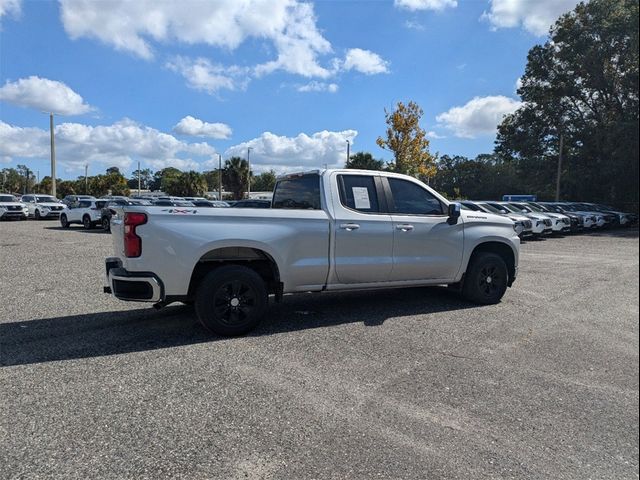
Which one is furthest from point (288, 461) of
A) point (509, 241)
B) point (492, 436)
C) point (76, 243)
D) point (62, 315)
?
point (76, 243)

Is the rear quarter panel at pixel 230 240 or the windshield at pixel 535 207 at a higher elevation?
the windshield at pixel 535 207

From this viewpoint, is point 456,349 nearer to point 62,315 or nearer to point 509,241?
point 509,241

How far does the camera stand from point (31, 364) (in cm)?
451

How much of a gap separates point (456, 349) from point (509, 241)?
9.43ft

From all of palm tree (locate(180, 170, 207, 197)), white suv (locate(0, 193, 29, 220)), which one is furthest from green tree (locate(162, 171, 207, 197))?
white suv (locate(0, 193, 29, 220))

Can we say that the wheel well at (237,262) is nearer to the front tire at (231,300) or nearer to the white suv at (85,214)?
the front tire at (231,300)

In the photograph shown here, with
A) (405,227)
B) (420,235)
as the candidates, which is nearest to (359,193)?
(405,227)

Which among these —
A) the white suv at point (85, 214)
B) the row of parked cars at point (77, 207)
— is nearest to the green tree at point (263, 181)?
the row of parked cars at point (77, 207)

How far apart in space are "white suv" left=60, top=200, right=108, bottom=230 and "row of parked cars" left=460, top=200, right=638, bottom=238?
17.8m

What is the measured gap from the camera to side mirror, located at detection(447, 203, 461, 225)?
6512mm

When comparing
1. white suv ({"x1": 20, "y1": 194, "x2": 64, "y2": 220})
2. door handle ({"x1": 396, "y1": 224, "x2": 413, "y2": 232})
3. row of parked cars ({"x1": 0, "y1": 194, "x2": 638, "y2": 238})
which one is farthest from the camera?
white suv ({"x1": 20, "y1": 194, "x2": 64, "y2": 220})

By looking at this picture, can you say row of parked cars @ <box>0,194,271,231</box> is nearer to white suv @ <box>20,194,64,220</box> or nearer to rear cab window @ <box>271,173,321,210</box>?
white suv @ <box>20,194,64,220</box>

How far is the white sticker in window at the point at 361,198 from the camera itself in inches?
242

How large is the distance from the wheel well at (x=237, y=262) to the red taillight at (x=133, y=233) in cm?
66
